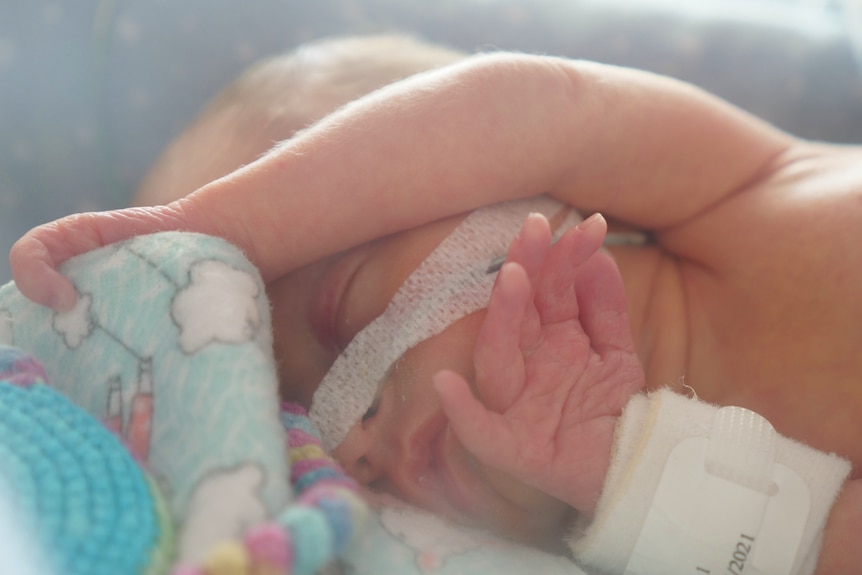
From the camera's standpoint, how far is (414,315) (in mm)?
671

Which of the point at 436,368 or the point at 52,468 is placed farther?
the point at 436,368

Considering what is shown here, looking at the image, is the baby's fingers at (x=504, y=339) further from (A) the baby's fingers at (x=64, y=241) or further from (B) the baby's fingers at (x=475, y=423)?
(A) the baby's fingers at (x=64, y=241)

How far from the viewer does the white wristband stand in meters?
0.57

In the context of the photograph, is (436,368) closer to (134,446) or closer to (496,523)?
(496,523)

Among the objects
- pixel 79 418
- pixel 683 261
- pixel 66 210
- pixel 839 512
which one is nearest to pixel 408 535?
pixel 79 418

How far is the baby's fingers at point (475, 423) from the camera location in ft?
1.80

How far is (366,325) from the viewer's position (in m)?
0.71

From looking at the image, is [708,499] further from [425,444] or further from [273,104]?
[273,104]

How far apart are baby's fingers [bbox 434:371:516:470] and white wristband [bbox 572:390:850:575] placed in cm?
9

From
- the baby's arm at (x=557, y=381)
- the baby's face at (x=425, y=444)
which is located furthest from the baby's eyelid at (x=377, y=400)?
the baby's arm at (x=557, y=381)

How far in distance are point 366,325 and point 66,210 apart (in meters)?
0.57

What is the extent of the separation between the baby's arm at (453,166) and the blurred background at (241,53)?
417mm

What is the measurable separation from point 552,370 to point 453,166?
209mm

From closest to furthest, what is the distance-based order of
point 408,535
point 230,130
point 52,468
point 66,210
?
point 52,468
point 408,535
point 230,130
point 66,210
